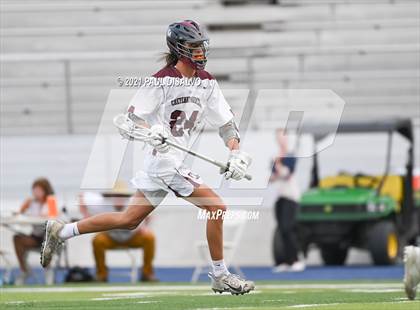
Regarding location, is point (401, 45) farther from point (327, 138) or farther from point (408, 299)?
point (408, 299)

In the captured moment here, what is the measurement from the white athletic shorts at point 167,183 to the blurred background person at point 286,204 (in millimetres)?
7421

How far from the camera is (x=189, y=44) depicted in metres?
8.39

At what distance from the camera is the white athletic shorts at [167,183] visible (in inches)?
328

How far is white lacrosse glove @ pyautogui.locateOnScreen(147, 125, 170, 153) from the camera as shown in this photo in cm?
807

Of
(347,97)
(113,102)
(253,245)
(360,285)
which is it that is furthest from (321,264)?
(360,285)

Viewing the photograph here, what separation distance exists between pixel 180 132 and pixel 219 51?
9558mm

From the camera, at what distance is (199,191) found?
327 inches

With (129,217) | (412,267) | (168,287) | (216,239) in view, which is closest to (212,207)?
(216,239)

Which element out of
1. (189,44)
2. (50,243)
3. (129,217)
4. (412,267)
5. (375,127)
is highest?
(189,44)

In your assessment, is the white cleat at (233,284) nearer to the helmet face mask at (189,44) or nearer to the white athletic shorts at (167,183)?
the white athletic shorts at (167,183)

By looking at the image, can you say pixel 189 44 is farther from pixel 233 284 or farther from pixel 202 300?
pixel 202 300

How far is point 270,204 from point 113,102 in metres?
2.68

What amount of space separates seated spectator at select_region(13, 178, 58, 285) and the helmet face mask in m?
6.44

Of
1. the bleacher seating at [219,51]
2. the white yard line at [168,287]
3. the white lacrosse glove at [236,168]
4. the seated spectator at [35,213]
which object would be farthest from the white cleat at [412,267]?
the bleacher seating at [219,51]
